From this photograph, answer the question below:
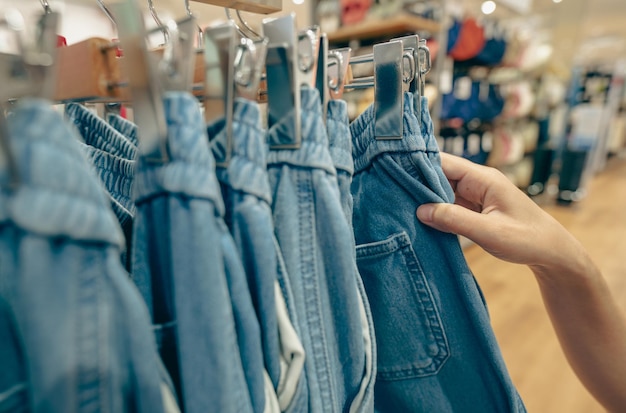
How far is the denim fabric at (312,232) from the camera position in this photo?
35 centimetres

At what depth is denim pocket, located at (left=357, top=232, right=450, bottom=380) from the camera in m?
0.48

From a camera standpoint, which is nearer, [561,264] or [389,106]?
[389,106]

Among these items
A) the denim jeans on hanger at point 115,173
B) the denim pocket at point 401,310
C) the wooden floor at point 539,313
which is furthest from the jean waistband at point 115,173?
the wooden floor at point 539,313

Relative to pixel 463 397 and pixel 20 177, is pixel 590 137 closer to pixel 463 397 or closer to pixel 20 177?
pixel 463 397

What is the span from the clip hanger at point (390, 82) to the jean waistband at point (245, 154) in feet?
0.65

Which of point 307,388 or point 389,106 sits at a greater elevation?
point 389,106

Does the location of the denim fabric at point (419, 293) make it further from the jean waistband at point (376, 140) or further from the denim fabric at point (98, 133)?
the denim fabric at point (98, 133)

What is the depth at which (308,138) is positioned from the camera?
36 centimetres

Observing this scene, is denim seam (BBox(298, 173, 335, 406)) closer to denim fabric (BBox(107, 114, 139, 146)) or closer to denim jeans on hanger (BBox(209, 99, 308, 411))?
denim jeans on hanger (BBox(209, 99, 308, 411))

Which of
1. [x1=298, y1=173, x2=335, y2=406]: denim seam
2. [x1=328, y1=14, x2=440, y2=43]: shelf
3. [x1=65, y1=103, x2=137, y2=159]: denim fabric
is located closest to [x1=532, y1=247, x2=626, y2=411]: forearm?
[x1=298, y1=173, x2=335, y2=406]: denim seam

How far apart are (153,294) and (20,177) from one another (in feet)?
0.50

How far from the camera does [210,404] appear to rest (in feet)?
0.91

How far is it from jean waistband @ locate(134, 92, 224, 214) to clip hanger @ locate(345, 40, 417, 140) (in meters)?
0.26

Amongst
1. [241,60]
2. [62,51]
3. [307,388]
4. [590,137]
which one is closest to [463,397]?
[307,388]
